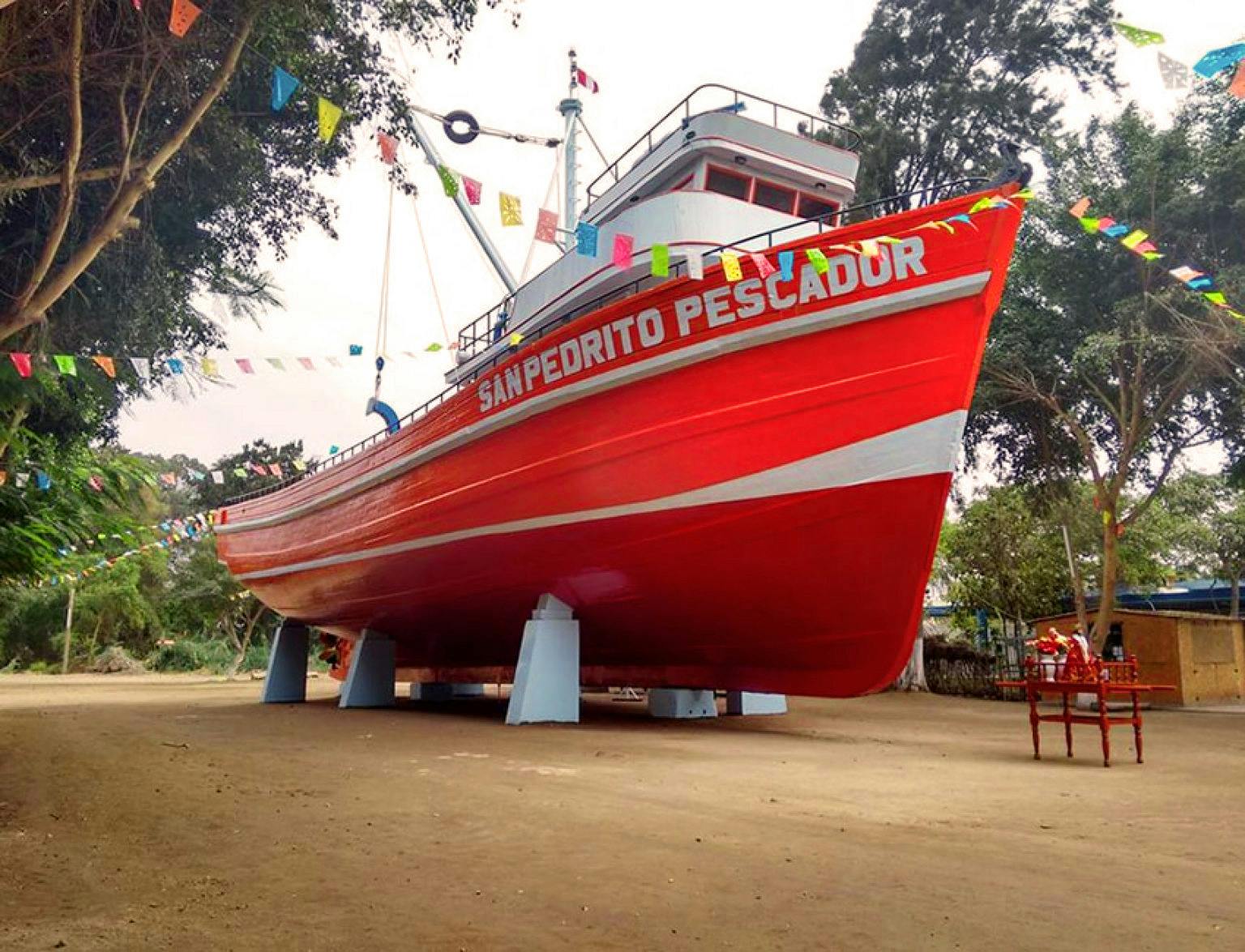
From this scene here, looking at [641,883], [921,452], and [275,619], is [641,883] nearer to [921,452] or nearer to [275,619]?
[921,452]

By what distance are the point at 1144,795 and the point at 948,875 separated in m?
3.26

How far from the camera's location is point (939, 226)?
788 cm

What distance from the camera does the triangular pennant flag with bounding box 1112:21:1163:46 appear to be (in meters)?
5.63

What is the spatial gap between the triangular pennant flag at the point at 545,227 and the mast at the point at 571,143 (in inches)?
354

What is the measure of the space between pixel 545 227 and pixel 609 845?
6704 mm

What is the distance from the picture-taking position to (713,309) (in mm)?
8656

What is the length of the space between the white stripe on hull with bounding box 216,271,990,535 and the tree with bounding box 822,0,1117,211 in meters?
15.1

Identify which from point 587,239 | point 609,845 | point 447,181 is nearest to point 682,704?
point 587,239

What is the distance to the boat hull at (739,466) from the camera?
8.02 metres

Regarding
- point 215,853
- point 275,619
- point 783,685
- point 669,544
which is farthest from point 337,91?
point 275,619

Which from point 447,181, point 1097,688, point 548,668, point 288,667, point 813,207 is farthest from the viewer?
point 288,667

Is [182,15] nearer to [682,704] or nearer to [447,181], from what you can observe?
[447,181]

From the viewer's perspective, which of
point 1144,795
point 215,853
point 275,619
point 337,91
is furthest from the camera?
point 275,619

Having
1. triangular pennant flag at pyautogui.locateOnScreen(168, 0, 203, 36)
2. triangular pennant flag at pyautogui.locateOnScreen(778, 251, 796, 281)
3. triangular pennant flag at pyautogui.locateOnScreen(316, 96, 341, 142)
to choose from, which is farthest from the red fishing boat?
triangular pennant flag at pyautogui.locateOnScreen(168, 0, 203, 36)
